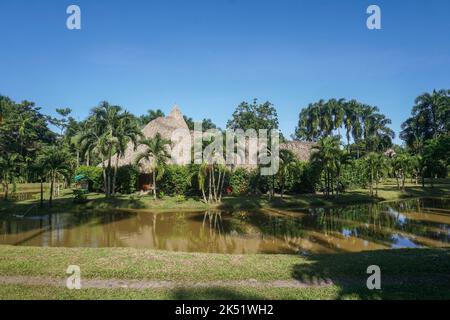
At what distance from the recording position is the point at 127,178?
122 ft

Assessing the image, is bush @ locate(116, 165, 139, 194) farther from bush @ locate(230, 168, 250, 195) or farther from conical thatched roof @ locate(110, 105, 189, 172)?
bush @ locate(230, 168, 250, 195)

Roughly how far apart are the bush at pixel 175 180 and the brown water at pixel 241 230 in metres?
7.67

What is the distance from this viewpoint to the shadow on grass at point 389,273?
30.0 ft

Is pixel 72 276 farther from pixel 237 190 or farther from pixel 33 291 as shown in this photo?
pixel 237 190

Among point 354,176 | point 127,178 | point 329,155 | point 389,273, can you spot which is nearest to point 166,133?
point 127,178

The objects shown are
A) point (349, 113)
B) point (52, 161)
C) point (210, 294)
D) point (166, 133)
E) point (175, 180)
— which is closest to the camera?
point (210, 294)

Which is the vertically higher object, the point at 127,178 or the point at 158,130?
the point at 158,130

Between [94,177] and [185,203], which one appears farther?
[94,177]

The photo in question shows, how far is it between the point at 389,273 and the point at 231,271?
5133 millimetres

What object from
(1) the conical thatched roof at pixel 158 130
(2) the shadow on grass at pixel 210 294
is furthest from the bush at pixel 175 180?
(2) the shadow on grass at pixel 210 294

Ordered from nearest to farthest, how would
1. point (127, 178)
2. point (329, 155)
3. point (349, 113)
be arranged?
point (329, 155) < point (127, 178) < point (349, 113)

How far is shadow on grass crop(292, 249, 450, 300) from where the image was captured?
916 centimetres

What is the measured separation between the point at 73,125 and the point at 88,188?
1476 inches

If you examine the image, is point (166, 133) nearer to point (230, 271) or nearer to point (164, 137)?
point (164, 137)
